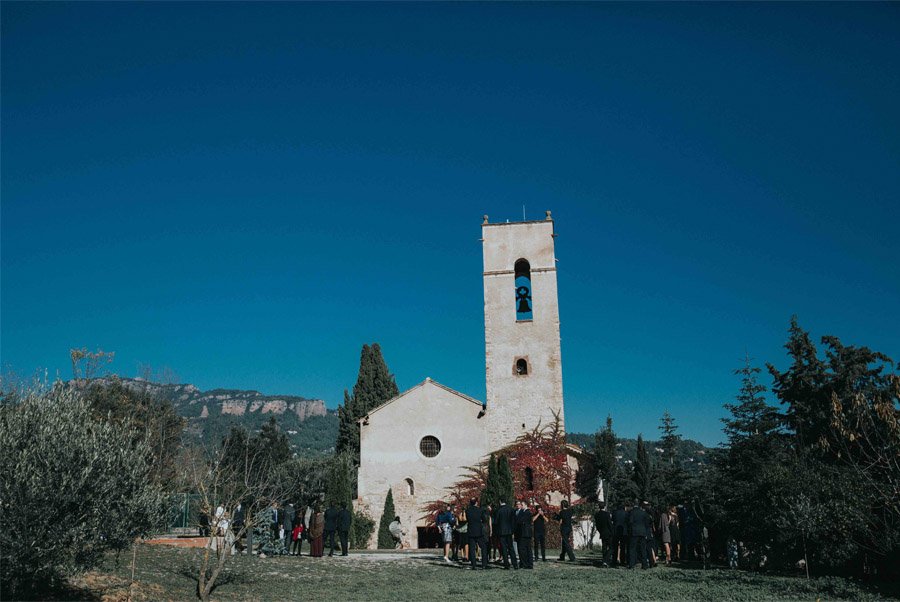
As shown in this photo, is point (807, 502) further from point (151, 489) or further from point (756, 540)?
point (151, 489)

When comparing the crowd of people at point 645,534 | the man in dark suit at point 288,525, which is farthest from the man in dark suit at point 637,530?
the man in dark suit at point 288,525

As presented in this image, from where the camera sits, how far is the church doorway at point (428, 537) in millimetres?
28672

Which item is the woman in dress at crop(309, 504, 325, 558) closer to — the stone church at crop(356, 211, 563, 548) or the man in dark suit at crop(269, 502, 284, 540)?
the man in dark suit at crop(269, 502, 284, 540)

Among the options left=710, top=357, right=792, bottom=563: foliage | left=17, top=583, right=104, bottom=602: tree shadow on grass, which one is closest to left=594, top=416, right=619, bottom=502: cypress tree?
left=710, top=357, right=792, bottom=563: foliage

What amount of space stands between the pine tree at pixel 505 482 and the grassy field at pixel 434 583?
26.7 ft

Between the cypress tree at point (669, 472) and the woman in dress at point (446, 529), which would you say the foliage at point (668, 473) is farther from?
the woman in dress at point (446, 529)

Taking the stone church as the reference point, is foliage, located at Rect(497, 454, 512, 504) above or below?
below

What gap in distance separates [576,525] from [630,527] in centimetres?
1038

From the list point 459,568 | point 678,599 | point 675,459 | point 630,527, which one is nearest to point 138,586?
point 459,568

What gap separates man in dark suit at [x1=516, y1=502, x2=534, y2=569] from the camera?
1686cm

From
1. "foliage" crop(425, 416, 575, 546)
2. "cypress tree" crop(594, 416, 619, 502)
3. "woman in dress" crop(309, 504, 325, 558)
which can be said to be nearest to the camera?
"woman in dress" crop(309, 504, 325, 558)

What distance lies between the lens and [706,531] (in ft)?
67.1

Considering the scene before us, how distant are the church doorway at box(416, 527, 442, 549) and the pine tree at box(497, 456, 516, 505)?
451 centimetres

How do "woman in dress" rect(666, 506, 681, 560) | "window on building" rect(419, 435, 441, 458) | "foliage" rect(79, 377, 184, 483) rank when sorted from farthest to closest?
"foliage" rect(79, 377, 184, 483) → "window on building" rect(419, 435, 441, 458) → "woman in dress" rect(666, 506, 681, 560)
